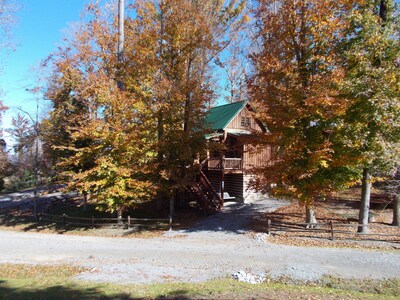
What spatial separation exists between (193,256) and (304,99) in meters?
7.95

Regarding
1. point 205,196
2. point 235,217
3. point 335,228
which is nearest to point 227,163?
point 205,196

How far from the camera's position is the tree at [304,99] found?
12.2 metres

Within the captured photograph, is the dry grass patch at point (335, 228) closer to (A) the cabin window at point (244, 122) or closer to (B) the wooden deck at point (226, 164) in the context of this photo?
(B) the wooden deck at point (226, 164)

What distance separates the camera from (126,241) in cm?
1502

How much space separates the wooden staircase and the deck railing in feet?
4.50

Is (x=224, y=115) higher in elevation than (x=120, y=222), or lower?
higher

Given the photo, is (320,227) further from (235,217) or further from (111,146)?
(111,146)

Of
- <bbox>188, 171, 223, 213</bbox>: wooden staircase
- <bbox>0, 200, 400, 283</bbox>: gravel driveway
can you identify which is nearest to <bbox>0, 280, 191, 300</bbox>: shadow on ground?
<bbox>0, 200, 400, 283</bbox>: gravel driveway

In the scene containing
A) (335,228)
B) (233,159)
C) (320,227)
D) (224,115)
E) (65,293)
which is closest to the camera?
(65,293)

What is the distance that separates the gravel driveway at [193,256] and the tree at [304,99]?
9.44 feet

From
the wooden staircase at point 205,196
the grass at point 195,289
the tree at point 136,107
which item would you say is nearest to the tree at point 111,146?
the tree at point 136,107

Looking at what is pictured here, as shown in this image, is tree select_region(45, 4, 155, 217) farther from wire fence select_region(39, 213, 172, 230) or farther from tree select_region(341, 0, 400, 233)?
tree select_region(341, 0, 400, 233)

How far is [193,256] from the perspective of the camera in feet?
39.4

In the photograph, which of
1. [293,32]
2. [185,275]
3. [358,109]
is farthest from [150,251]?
[293,32]
